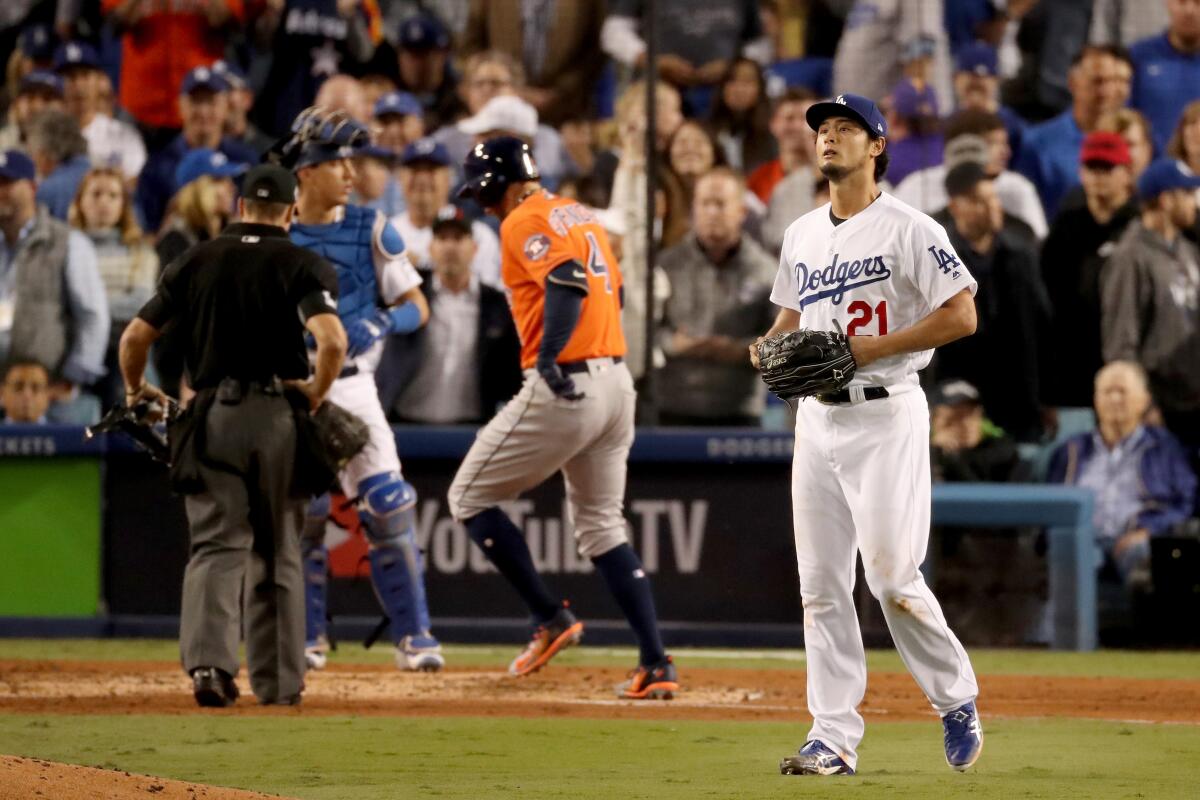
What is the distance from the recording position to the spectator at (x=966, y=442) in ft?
32.0

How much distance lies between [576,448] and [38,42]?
551 centimetres

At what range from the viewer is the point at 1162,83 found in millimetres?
10219

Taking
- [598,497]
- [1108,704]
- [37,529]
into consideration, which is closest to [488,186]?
[598,497]

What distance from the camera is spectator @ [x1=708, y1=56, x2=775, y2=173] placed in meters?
10.3

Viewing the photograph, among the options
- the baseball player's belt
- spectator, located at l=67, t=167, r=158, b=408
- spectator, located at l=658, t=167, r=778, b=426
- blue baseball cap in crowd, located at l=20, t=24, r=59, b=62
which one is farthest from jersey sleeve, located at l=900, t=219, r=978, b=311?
blue baseball cap in crowd, located at l=20, t=24, r=59, b=62

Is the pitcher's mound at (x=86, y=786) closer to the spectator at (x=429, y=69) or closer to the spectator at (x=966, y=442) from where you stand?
the spectator at (x=966, y=442)

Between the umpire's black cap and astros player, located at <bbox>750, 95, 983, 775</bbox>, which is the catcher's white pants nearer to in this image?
astros player, located at <bbox>750, 95, 983, 775</bbox>

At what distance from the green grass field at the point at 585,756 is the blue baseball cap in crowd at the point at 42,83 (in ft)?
17.9

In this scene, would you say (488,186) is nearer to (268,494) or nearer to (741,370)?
(268,494)

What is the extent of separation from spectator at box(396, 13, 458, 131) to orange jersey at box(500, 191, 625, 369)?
3497 mm

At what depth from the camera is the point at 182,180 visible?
10344mm

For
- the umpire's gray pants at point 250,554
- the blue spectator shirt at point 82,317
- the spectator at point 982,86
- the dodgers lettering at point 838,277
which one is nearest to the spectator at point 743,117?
the spectator at point 982,86

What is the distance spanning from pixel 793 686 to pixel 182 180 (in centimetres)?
457

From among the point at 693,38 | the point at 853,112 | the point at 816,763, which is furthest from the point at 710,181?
the point at 816,763
